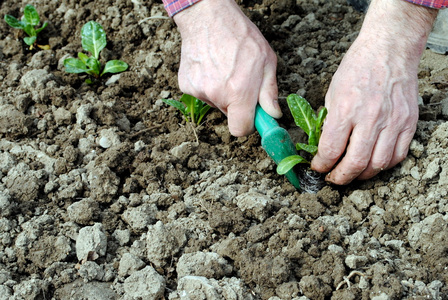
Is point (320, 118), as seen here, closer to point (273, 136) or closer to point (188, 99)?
point (273, 136)

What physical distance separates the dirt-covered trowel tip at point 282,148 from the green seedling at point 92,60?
49.9 inches

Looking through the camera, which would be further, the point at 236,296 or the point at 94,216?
the point at 94,216

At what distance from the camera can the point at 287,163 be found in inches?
90.1

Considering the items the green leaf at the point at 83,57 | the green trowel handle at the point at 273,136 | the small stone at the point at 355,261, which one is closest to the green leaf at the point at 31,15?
the green leaf at the point at 83,57

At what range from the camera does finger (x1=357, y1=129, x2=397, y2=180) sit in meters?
2.18

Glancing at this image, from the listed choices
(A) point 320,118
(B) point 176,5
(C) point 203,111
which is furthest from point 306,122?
(B) point 176,5

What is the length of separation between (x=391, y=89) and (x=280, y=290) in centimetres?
102

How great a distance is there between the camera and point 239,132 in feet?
7.95

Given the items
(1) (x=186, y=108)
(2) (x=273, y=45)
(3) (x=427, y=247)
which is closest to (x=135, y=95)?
(1) (x=186, y=108)

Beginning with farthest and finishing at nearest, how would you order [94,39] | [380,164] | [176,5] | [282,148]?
[94,39], [176,5], [282,148], [380,164]

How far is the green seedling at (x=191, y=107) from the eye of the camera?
2762 millimetres

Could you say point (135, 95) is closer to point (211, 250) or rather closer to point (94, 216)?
point (94, 216)

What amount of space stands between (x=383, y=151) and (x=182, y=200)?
39.4 inches

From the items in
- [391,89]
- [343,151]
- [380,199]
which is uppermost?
[391,89]
